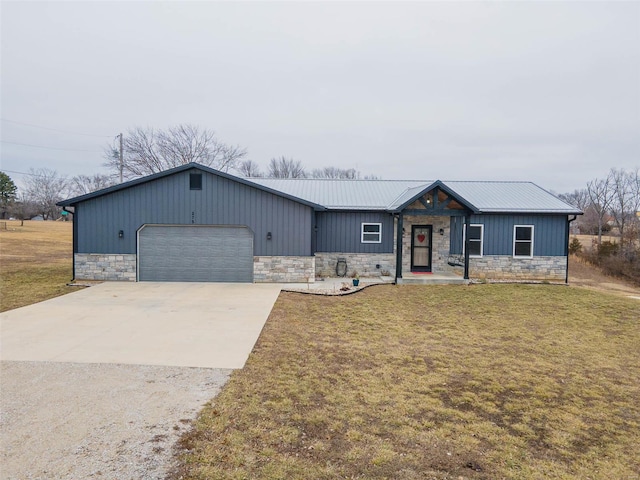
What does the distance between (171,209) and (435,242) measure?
Result: 11017mm

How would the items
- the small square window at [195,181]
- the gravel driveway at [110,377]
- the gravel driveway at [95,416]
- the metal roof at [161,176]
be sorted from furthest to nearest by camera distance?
the small square window at [195,181]
the metal roof at [161,176]
the gravel driveway at [110,377]
the gravel driveway at [95,416]

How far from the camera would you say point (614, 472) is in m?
3.48

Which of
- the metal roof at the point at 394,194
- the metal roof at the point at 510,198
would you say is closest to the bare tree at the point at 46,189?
the metal roof at the point at 394,194

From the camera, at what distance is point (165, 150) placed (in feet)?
117

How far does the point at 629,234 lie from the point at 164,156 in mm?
37637

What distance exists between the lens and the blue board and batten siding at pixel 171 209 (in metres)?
14.0

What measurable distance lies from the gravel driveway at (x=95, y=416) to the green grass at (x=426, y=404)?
0.33m

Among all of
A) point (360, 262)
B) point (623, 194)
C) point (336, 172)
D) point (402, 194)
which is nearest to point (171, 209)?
point (360, 262)

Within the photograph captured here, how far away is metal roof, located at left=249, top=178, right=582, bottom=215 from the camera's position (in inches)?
623

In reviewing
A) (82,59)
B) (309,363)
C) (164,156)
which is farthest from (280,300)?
(164,156)

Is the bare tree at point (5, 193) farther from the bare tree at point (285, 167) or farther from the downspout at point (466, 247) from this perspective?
the downspout at point (466, 247)

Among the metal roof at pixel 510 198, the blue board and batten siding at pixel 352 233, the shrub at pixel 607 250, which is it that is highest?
the metal roof at pixel 510 198

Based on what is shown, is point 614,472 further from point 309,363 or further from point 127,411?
point 127,411

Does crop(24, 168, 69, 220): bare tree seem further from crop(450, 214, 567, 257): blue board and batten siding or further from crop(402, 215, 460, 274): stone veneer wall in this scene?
crop(450, 214, 567, 257): blue board and batten siding
